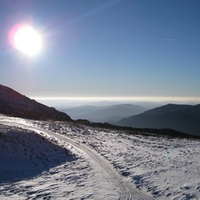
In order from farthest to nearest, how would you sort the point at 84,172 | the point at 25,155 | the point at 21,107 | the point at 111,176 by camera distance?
the point at 21,107
the point at 25,155
the point at 84,172
the point at 111,176

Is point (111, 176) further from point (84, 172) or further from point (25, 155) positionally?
point (25, 155)

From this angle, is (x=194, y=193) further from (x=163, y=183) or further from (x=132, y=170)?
(x=132, y=170)

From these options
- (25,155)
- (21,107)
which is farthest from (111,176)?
(21,107)

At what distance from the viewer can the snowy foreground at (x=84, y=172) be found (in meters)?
13.2

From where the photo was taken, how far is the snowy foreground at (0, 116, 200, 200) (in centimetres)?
1323

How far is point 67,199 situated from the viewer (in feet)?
39.9

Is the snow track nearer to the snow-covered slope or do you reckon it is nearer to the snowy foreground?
the snowy foreground

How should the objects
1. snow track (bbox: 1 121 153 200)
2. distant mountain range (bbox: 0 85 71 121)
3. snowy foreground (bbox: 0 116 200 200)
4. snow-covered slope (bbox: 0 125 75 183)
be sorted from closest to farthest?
snow track (bbox: 1 121 153 200), snowy foreground (bbox: 0 116 200 200), snow-covered slope (bbox: 0 125 75 183), distant mountain range (bbox: 0 85 71 121)

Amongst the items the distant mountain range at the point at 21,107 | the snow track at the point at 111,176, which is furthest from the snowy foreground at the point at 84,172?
the distant mountain range at the point at 21,107

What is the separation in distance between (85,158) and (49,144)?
517 centimetres

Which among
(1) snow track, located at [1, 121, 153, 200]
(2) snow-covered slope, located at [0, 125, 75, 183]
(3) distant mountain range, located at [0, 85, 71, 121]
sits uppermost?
(3) distant mountain range, located at [0, 85, 71, 121]

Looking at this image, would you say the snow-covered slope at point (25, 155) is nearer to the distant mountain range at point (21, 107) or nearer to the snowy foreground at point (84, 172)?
the snowy foreground at point (84, 172)

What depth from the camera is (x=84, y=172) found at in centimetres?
1720

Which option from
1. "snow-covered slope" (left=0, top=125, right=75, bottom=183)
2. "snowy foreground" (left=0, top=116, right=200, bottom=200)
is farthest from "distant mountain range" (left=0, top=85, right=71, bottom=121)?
"snowy foreground" (left=0, top=116, right=200, bottom=200)
